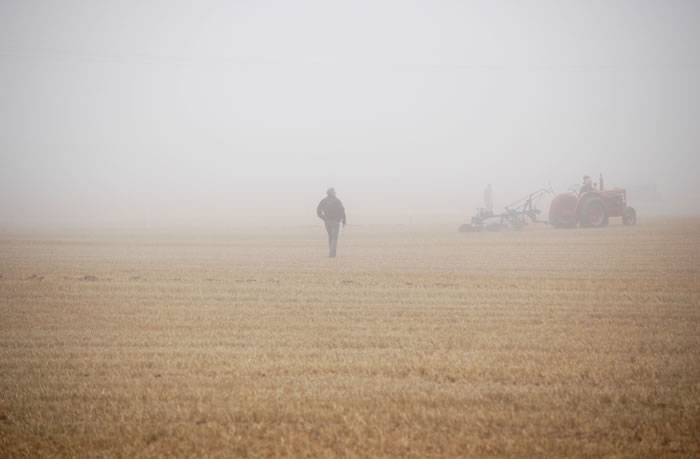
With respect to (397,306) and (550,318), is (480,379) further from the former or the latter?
(397,306)

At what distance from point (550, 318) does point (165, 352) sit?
5499 mm

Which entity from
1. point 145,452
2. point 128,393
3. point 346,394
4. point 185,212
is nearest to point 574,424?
point 346,394

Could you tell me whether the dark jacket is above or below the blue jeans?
above

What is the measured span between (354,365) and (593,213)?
22837mm

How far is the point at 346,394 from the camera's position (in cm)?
494

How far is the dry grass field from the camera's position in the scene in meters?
4.14

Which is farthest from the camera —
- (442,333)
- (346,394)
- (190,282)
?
(190,282)

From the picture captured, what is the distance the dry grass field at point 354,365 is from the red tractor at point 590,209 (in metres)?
13.4

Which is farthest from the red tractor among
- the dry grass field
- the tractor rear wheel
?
the dry grass field

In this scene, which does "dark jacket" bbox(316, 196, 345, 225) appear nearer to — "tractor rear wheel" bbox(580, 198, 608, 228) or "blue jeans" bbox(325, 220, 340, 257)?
"blue jeans" bbox(325, 220, 340, 257)

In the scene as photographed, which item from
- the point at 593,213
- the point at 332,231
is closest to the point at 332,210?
the point at 332,231

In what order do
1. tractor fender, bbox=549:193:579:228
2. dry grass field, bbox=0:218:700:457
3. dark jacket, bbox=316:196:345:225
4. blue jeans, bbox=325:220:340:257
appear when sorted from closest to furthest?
dry grass field, bbox=0:218:700:457
dark jacket, bbox=316:196:345:225
blue jeans, bbox=325:220:340:257
tractor fender, bbox=549:193:579:228

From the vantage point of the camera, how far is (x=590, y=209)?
991 inches

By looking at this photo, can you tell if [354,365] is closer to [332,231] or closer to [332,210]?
[332,210]
